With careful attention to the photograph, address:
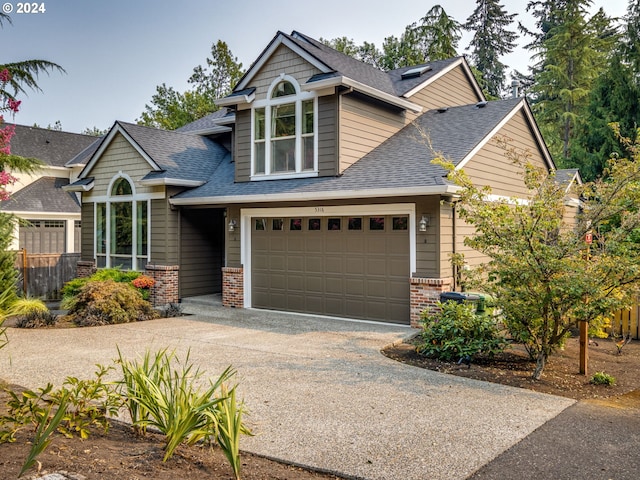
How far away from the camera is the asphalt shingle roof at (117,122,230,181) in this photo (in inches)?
581

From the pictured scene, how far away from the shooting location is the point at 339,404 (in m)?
5.91

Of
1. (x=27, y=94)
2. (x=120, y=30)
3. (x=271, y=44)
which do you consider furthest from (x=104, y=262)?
(x=271, y=44)

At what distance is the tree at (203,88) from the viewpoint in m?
33.8

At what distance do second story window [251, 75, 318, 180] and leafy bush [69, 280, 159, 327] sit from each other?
4.23m

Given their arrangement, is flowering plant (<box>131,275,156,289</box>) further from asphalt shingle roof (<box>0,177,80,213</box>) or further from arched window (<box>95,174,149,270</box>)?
asphalt shingle roof (<box>0,177,80,213</box>)

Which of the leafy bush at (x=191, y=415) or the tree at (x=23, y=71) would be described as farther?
the tree at (x=23, y=71)

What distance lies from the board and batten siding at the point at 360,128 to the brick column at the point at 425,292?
130 inches

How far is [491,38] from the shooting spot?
3997 cm

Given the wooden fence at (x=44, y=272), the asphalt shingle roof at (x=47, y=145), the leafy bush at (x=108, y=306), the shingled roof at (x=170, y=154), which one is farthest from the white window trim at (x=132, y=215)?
the asphalt shingle roof at (x=47, y=145)

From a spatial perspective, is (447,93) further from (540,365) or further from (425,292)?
(540,365)

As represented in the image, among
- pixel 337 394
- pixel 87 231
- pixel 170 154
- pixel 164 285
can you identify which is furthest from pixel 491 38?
pixel 337 394

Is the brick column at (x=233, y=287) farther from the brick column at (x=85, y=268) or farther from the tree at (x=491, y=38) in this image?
the tree at (x=491, y=38)

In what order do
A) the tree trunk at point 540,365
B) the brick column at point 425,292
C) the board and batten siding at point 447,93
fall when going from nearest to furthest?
the tree trunk at point 540,365 < the brick column at point 425,292 < the board and batten siding at point 447,93

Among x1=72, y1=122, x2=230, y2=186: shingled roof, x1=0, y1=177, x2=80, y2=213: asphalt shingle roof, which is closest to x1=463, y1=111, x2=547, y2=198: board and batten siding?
x1=72, y1=122, x2=230, y2=186: shingled roof
